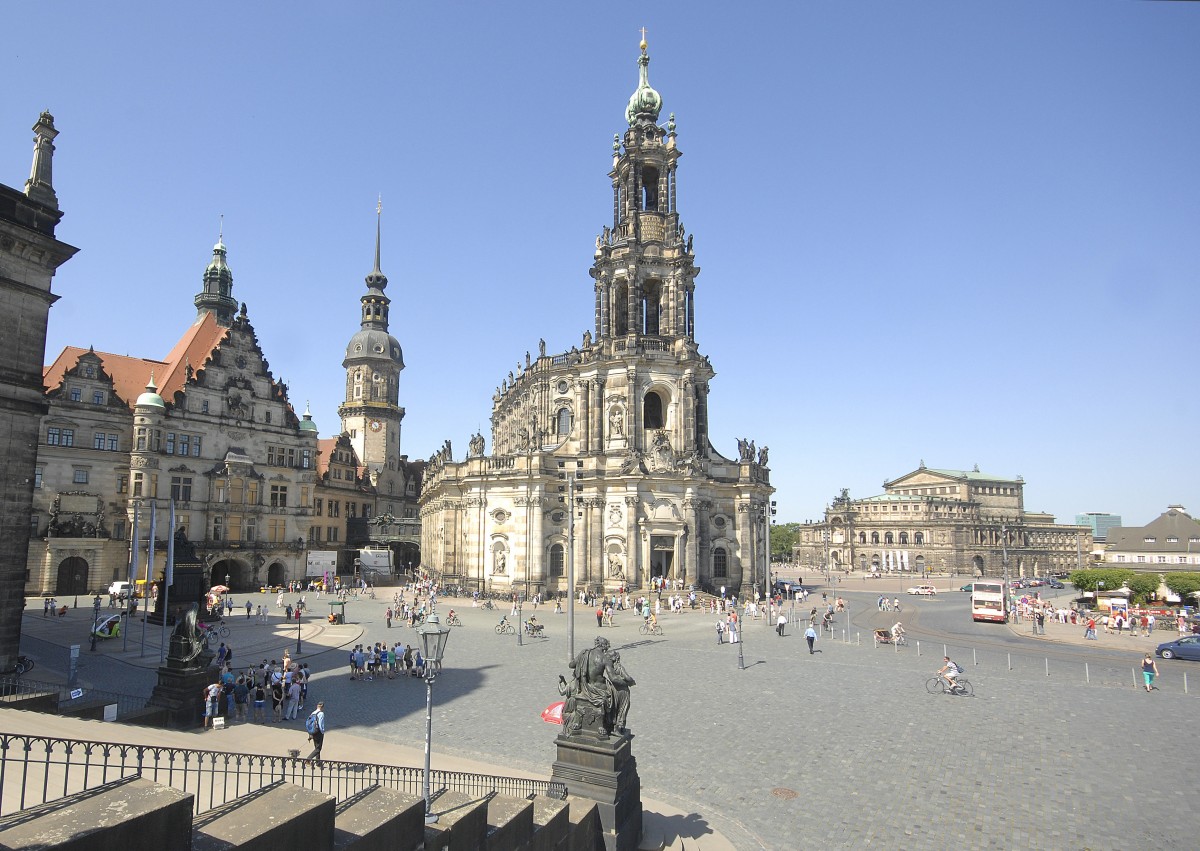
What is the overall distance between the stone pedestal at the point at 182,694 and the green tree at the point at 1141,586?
2505 inches

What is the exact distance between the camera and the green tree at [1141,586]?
180 ft

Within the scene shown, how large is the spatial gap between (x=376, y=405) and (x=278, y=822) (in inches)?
3219

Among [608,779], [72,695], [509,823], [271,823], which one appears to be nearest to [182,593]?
[72,695]

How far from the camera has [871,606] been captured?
5828 centimetres

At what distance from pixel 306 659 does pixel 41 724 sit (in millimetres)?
16749

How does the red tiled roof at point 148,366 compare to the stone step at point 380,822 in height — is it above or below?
above

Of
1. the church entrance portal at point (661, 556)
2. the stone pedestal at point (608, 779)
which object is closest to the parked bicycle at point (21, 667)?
the stone pedestal at point (608, 779)

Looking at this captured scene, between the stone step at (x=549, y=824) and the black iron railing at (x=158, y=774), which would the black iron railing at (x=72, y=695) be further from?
the stone step at (x=549, y=824)

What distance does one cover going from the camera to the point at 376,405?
84.3m

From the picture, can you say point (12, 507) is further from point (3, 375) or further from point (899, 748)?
point (899, 748)

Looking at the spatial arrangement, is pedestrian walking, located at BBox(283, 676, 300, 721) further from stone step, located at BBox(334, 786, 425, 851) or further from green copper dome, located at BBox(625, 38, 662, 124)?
green copper dome, located at BBox(625, 38, 662, 124)

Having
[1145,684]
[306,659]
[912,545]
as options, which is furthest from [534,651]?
[912,545]

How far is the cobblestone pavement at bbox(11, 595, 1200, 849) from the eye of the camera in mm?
12258

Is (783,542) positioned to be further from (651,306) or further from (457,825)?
(457,825)
